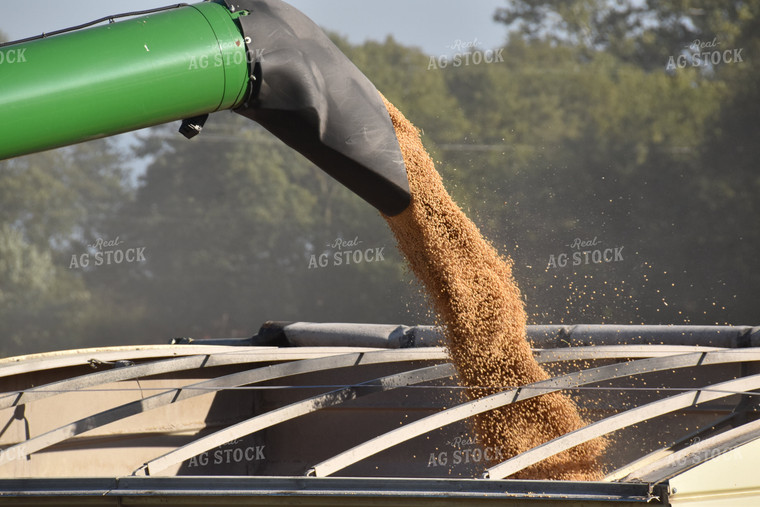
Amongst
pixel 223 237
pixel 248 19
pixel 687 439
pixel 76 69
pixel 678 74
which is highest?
pixel 678 74

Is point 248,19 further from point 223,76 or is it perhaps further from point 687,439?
point 687,439

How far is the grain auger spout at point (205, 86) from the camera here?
2473 millimetres

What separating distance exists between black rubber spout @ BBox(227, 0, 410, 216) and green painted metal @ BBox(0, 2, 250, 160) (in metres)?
0.10

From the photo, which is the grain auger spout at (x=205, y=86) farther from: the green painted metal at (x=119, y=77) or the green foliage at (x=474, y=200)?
the green foliage at (x=474, y=200)

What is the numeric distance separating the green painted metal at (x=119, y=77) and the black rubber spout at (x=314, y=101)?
3.9 inches

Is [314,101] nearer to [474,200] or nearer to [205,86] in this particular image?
[205,86]

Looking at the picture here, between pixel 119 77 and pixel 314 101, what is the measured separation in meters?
0.73

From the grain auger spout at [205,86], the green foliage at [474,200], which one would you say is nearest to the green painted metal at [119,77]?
the grain auger spout at [205,86]

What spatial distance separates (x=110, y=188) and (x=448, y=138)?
12939mm

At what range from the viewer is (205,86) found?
275cm

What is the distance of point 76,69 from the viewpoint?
2498mm

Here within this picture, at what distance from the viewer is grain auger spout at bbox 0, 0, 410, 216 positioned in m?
2.47

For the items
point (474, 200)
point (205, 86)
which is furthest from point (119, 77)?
point (474, 200)

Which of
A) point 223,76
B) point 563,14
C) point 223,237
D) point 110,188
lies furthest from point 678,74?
point 223,76
